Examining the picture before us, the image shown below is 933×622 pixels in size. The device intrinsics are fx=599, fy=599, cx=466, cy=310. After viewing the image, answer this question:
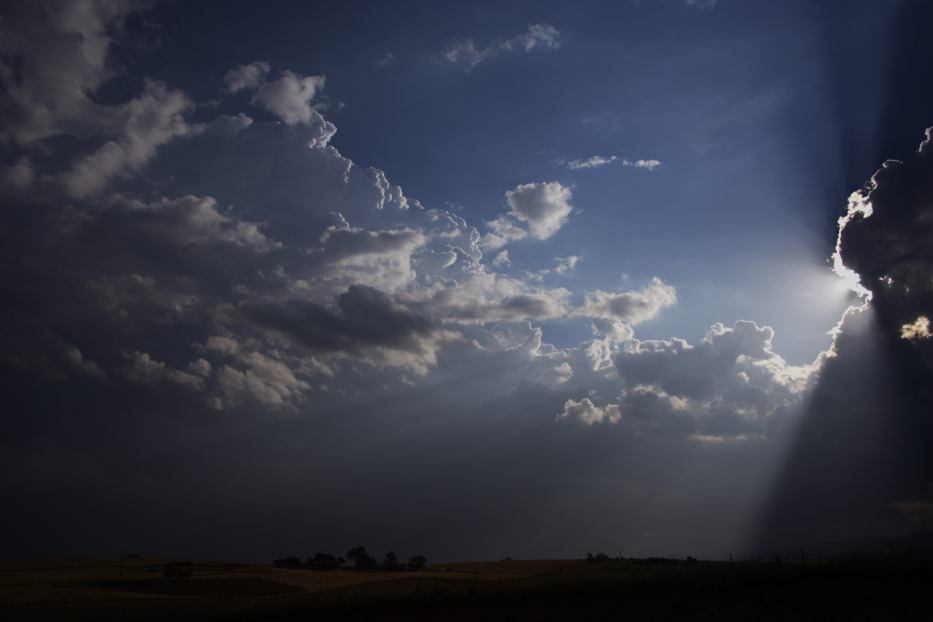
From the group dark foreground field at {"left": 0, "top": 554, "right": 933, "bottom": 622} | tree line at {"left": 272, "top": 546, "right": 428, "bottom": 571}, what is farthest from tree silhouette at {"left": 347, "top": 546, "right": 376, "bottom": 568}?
dark foreground field at {"left": 0, "top": 554, "right": 933, "bottom": 622}

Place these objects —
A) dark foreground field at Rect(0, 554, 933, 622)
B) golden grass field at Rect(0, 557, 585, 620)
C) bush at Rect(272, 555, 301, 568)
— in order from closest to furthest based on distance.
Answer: dark foreground field at Rect(0, 554, 933, 622), golden grass field at Rect(0, 557, 585, 620), bush at Rect(272, 555, 301, 568)

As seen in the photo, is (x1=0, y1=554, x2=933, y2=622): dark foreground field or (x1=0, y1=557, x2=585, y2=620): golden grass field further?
A: (x1=0, y1=557, x2=585, y2=620): golden grass field

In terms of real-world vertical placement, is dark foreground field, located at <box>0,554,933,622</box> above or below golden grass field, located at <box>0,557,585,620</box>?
above

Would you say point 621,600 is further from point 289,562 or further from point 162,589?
point 289,562

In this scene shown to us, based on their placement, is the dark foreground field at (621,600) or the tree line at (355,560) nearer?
the dark foreground field at (621,600)

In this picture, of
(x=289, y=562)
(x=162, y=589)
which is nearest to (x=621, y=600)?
(x=162, y=589)

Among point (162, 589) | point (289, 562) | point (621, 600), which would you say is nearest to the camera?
point (621, 600)

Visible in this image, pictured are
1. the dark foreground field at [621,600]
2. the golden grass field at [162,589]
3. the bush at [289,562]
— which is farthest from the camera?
the bush at [289,562]

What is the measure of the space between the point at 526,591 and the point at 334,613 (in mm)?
15384

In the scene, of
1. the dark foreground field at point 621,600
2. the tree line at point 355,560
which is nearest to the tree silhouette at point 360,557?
the tree line at point 355,560

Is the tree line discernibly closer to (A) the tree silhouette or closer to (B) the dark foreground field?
(A) the tree silhouette

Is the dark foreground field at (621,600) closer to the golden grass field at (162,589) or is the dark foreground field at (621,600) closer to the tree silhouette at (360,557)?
the golden grass field at (162,589)

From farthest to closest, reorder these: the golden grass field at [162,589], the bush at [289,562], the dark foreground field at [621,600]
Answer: the bush at [289,562] < the golden grass field at [162,589] < the dark foreground field at [621,600]

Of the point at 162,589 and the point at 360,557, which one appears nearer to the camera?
the point at 162,589
